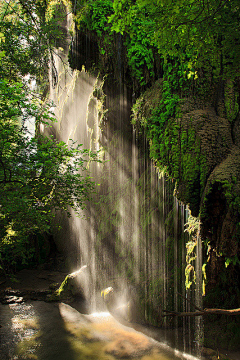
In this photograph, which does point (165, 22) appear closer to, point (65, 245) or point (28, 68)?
point (28, 68)

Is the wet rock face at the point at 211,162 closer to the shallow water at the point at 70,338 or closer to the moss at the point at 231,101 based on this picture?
the moss at the point at 231,101

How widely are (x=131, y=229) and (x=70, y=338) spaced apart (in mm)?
4231

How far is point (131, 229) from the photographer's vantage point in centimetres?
995

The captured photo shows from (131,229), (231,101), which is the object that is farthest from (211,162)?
(131,229)

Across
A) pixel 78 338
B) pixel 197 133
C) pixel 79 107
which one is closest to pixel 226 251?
pixel 197 133

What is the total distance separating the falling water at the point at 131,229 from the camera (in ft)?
25.3

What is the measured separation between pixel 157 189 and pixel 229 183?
3.82 m

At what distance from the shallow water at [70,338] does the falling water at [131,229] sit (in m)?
0.64

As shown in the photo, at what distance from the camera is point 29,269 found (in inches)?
645

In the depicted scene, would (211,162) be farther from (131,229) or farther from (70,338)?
(70,338)

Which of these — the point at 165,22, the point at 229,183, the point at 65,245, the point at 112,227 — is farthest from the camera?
the point at 65,245

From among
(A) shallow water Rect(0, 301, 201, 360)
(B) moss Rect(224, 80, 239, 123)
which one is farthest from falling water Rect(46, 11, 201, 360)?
(B) moss Rect(224, 80, 239, 123)

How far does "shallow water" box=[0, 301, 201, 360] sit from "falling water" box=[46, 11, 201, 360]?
64cm

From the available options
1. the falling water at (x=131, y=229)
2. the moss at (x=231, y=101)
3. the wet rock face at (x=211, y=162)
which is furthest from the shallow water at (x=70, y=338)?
the moss at (x=231, y=101)
